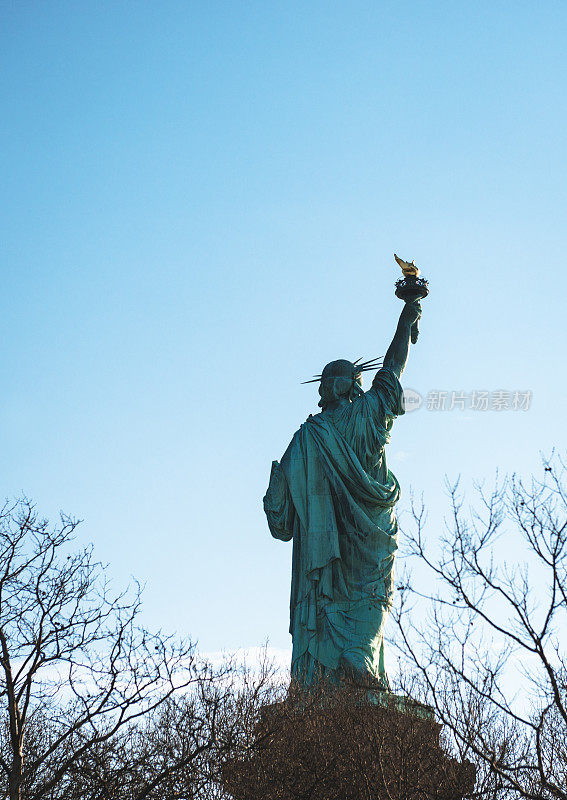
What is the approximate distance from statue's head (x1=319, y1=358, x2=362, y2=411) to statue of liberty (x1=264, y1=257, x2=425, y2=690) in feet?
0.08

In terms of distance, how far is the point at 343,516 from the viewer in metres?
22.6

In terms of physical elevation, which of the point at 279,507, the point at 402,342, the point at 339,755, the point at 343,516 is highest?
the point at 402,342

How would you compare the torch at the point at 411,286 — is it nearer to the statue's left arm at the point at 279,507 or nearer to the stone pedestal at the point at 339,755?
the statue's left arm at the point at 279,507

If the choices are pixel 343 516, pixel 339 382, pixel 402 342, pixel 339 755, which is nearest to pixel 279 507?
pixel 343 516

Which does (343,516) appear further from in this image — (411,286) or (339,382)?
(411,286)

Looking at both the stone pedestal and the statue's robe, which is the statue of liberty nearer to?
the statue's robe

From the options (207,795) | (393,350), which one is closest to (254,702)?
(207,795)

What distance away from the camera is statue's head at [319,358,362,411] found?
2425 cm

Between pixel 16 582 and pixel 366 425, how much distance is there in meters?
9.66

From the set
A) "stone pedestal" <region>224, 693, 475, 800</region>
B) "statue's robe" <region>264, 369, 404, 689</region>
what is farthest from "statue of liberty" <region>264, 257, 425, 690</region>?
"stone pedestal" <region>224, 693, 475, 800</region>

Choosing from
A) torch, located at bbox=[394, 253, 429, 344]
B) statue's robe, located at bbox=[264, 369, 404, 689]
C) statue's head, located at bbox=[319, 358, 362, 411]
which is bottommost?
statue's robe, located at bbox=[264, 369, 404, 689]

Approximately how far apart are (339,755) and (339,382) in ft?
31.6

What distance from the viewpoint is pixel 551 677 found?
35.1ft

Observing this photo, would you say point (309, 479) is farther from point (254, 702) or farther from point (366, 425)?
point (254, 702)
